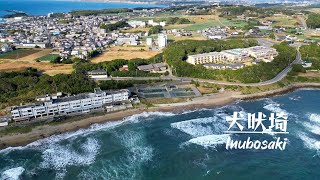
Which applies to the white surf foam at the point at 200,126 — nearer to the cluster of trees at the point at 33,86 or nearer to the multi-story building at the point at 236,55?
the cluster of trees at the point at 33,86

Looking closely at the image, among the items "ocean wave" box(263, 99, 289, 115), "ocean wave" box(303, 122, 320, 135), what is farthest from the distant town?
"ocean wave" box(303, 122, 320, 135)

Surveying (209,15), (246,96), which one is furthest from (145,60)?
(209,15)

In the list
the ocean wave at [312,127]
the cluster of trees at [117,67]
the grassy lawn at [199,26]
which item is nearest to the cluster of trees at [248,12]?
the grassy lawn at [199,26]

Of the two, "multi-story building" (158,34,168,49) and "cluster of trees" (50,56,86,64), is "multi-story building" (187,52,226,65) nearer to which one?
"multi-story building" (158,34,168,49)

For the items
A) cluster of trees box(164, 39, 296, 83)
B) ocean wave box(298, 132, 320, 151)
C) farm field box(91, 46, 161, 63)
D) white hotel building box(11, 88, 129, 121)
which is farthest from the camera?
farm field box(91, 46, 161, 63)

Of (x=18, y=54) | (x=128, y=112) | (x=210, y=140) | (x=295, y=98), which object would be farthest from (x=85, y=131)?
(x=18, y=54)

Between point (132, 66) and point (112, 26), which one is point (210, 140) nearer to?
point (132, 66)

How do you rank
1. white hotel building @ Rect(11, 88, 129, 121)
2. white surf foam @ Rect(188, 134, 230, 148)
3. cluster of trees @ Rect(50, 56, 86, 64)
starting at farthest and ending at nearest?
1. cluster of trees @ Rect(50, 56, 86, 64)
2. white hotel building @ Rect(11, 88, 129, 121)
3. white surf foam @ Rect(188, 134, 230, 148)

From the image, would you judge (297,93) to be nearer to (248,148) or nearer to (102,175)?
(248,148)
